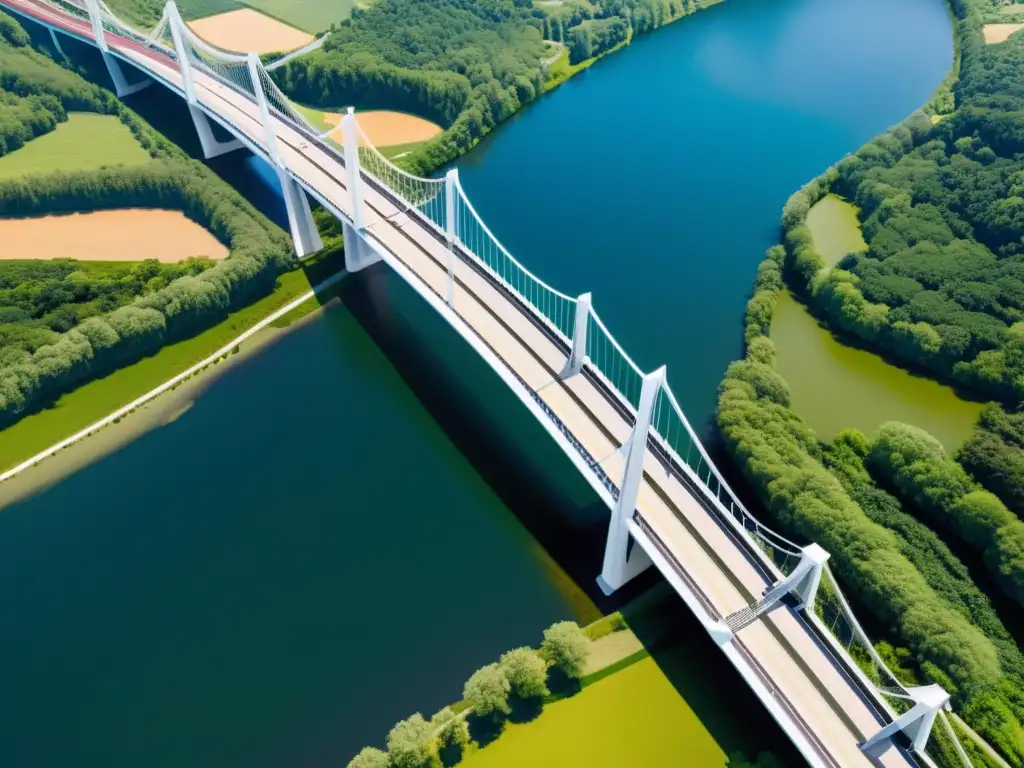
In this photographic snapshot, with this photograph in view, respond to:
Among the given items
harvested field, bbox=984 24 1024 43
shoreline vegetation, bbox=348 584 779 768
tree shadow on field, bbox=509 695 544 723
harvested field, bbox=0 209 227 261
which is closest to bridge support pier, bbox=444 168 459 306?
shoreline vegetation, bbox=348 584 779 768

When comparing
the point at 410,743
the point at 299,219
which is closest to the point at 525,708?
the point at 410,743

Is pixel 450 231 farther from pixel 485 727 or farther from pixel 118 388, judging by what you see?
pixel 485 727

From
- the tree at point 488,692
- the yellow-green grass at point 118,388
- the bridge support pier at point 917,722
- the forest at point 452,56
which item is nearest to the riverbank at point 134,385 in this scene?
the yellow-green grass at point 118,388

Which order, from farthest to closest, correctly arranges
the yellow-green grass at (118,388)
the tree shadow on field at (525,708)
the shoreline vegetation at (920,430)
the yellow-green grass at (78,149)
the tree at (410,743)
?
the yellow-green grass at (78,149) < the yellow-green grass at (118,388) < the shoreline vegetation at (920,430) < the tree shadow on field at (525,708) < the tree at (410,743)

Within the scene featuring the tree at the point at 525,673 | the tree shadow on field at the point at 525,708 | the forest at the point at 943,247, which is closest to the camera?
the tree at the point at 525,673

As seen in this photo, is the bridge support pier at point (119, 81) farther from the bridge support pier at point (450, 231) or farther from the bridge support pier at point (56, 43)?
the bridge support pier at point (450, 231)

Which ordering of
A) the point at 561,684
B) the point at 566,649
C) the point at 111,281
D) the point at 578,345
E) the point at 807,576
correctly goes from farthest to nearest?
the point at 111,281 → the point at 578,345 → the point at 561,684 → the point at 566,649 → the point at 807,576

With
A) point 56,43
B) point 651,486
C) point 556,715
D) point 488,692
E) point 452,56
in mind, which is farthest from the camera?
point 56,43

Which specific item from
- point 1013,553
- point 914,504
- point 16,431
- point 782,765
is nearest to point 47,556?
point 16,431
